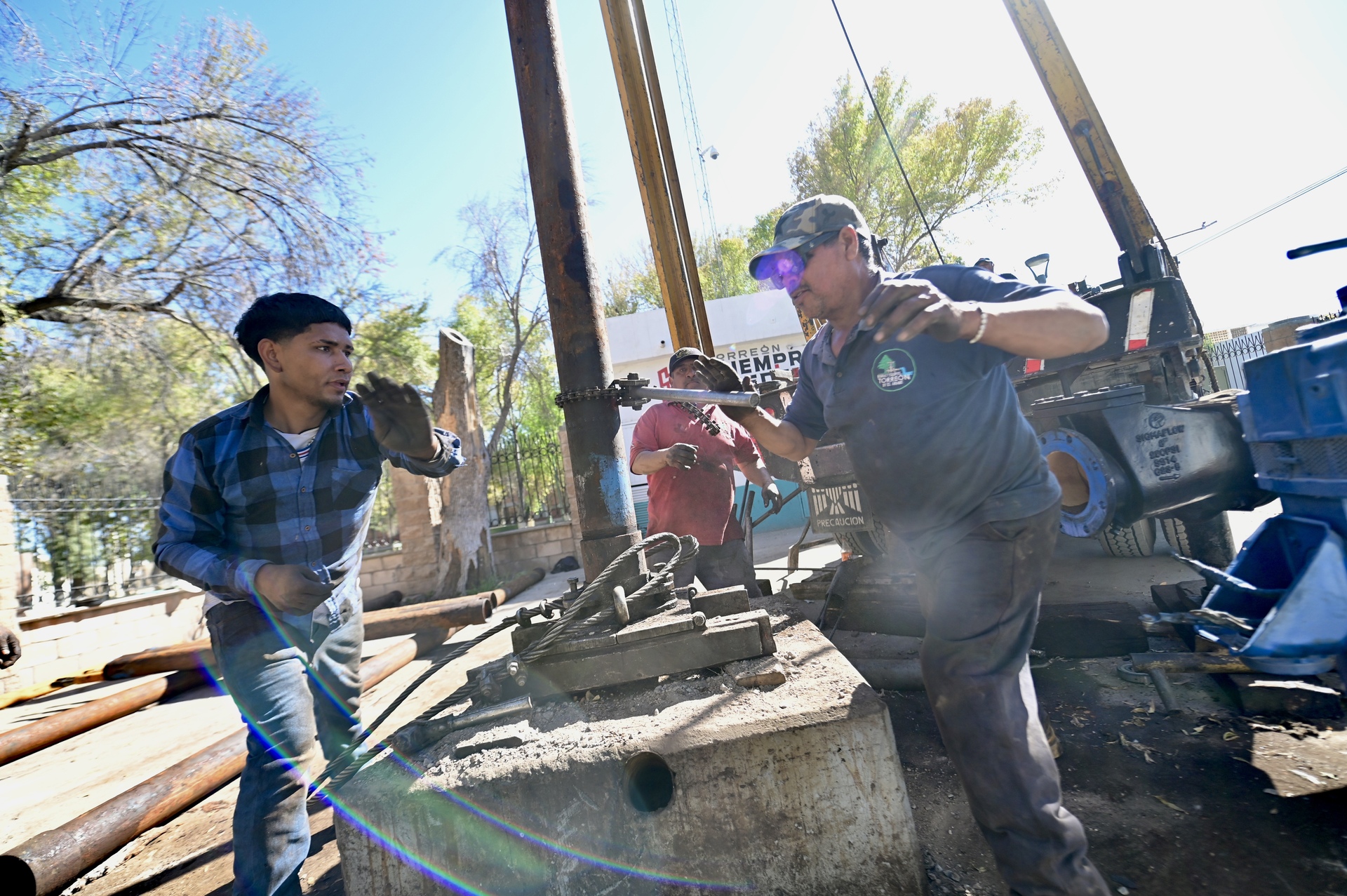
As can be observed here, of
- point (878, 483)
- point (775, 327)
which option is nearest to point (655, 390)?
point (878, 483)

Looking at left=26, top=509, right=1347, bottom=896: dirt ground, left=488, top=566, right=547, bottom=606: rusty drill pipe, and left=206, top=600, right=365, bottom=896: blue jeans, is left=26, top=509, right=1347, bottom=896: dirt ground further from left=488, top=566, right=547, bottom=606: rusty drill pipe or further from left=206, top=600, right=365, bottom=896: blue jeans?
left=488, top=566, right=547, bottom=606: rusty drill pipe

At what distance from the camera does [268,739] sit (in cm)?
185

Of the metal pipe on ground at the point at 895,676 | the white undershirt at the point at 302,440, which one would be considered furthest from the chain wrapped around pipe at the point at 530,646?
the metal pipe on ground at the point at 895,676

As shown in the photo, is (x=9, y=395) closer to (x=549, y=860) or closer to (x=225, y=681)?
(x=225, y=681)

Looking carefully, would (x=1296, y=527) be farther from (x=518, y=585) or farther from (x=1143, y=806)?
(x=518, y=585)

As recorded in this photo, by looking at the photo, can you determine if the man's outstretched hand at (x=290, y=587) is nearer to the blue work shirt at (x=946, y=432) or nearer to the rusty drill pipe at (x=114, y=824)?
the rusty drill pipe at (x=114, y=824)

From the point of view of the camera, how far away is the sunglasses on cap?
1912mm

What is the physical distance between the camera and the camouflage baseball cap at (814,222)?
191cm

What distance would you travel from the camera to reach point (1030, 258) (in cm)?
433

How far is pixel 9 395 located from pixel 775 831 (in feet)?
40.7

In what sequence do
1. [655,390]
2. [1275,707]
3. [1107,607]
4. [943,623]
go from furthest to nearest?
[1107,607]
[1275,707]
[655,390]
[943,623]

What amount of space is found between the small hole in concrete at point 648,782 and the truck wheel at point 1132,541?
519 cm

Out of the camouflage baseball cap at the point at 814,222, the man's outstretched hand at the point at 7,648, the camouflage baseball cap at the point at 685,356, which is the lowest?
the man's outstretched hand at the point at 7,648

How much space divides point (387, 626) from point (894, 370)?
5.55 metres
